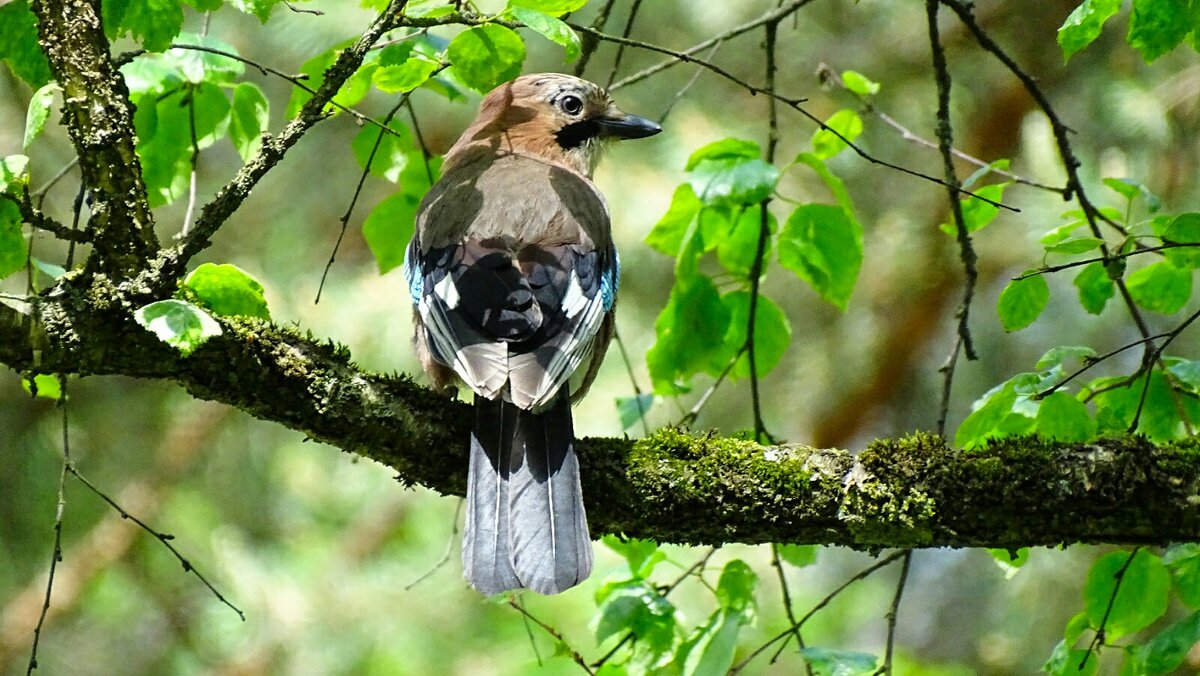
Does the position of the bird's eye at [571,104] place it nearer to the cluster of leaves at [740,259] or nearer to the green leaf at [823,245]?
the cluster of leaves at [740,259]

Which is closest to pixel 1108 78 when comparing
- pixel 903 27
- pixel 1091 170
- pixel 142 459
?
pixel 1091 170

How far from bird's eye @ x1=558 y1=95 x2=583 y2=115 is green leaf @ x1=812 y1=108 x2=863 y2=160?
1.13m

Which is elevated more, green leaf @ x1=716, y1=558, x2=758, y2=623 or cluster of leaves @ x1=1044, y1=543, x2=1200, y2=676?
green leaf @ x1=716, y1=558, x2=758, y2=623

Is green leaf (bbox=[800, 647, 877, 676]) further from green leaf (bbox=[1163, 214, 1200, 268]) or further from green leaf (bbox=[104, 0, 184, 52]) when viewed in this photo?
green leaf (bbox=[104, 0, 184, 52])

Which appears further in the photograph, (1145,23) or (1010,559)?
(1010,559)

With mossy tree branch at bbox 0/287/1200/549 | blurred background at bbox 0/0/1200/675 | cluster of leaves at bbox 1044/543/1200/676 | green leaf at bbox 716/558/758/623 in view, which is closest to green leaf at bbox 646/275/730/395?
green leaf at bbox 716/558/758/623

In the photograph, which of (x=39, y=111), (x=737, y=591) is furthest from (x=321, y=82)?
(x=737, y=591)

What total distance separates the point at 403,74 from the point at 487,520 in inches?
42.4

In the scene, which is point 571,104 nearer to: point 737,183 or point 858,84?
point 858,84

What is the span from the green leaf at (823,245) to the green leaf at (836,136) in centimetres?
Result: 17

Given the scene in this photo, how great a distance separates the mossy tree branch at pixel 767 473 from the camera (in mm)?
2596

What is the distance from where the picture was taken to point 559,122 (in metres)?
4.61

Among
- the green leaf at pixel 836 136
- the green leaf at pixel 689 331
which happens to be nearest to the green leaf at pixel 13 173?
the green leaf at pixel 689 331

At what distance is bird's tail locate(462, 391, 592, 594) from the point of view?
2752 mm
